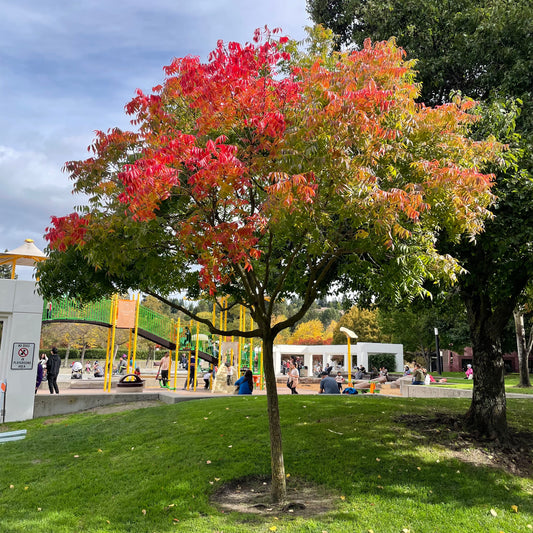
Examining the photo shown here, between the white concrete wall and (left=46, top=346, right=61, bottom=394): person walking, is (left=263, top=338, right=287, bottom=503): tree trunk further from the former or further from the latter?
(left=46, top=346, right=61, bottom=394): person walking

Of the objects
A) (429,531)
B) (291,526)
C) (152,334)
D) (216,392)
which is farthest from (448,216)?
(152,334)

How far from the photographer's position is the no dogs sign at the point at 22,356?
562 inches

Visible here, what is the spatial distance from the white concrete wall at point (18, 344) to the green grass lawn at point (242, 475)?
8.96ft

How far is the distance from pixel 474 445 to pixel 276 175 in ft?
22.1

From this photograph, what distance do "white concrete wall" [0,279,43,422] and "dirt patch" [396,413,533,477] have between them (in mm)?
10864

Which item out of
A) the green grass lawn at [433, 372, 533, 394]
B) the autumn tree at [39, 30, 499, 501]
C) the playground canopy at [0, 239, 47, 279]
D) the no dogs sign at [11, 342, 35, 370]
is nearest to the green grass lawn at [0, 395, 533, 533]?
the autumn tree at [39, 30, 499, 501]

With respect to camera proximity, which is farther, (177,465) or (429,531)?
(177,465)

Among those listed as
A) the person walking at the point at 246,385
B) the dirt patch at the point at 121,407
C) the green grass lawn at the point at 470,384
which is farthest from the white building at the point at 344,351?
the dirt patch at the point at 121,407

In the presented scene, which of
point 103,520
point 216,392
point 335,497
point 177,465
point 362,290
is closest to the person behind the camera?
point 103,520

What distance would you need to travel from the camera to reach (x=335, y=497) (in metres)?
6.77

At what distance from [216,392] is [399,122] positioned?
48.3ft

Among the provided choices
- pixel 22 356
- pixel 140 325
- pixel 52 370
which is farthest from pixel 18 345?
pixel 140 325

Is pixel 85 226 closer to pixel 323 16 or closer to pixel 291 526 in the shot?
pixel 291 526

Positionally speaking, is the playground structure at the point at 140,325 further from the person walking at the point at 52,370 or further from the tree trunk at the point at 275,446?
the tree trunk at the point at 275,446
